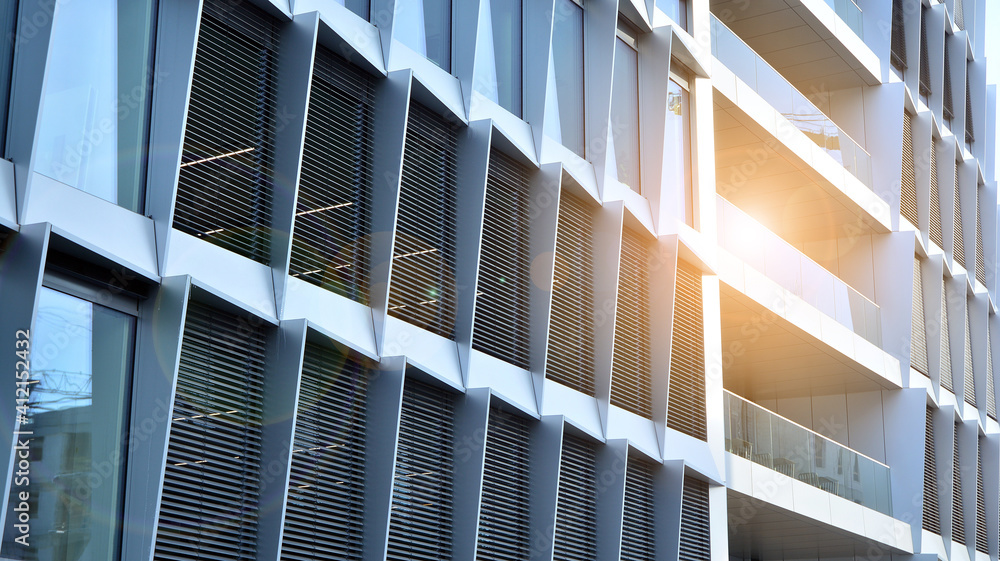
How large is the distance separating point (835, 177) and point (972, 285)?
953 centimetres

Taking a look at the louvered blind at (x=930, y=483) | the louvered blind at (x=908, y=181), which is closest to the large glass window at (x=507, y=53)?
the louvered blind at (x=908, y=181)

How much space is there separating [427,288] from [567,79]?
16.3 feet

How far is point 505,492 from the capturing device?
14398 mm

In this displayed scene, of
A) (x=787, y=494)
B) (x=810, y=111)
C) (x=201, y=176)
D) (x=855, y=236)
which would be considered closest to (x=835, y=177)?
(x=810, y=111)

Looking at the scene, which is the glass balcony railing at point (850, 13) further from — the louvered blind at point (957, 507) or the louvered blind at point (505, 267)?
the louvered blind at point (505, 267)

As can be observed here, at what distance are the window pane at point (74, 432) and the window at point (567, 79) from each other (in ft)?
27.2

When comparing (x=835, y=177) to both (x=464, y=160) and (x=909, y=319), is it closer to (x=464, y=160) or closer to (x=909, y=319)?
(x=909, y=319)

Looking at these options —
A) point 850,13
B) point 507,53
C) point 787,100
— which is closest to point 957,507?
point 787,100

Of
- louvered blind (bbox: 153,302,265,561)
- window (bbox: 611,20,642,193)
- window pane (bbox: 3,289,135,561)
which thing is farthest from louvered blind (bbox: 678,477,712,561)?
window pane (bbox: 3,289,135,561)

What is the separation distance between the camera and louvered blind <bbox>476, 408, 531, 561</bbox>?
45.9 ft

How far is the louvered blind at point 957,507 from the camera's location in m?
28.7

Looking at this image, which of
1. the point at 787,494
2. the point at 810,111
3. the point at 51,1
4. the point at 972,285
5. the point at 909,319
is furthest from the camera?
the point at 972,285

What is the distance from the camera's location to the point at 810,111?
24.9 metres

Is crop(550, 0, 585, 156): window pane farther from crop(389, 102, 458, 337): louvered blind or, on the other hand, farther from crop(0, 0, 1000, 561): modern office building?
crop(389, 102, 458, 337): louvered blind
